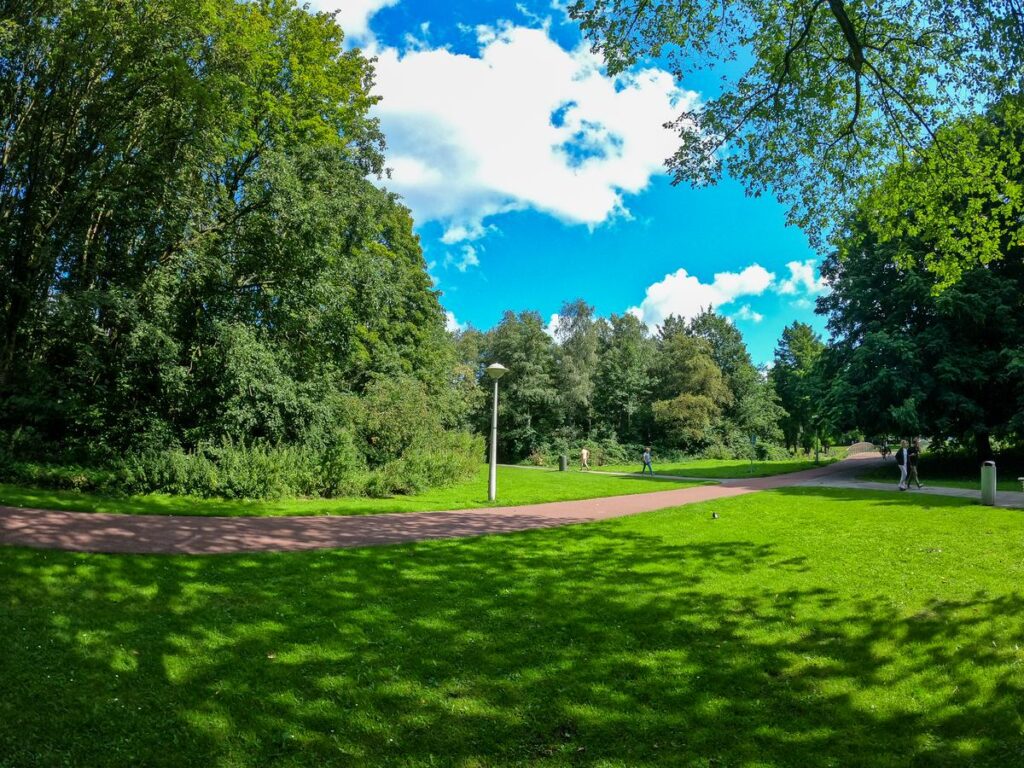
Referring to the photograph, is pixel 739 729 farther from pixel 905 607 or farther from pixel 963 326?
pixel 963 326

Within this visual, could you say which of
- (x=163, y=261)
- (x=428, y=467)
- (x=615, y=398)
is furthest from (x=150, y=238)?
(x=615, y=398)

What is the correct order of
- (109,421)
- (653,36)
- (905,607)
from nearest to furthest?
1. (905,607)
2. (653,36)
3. (109,421)

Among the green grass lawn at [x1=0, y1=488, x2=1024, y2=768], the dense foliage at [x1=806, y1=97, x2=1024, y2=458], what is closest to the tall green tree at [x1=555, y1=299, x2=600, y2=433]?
the dense foliage at [x1=806, y1=97, x2=1024, y2=458]

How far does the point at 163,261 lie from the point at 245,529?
9.73m

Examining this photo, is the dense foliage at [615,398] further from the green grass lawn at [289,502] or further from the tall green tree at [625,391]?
the green grass lawn at [289,502]

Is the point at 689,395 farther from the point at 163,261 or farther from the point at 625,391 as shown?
the point at 163,261

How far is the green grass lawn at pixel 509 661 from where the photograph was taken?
3.42 m

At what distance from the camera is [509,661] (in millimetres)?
4539

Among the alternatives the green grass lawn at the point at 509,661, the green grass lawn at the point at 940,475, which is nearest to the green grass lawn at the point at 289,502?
the green grass lawn at the point at 509,661

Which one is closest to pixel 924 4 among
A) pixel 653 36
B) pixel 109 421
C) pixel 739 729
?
pixel 653 36

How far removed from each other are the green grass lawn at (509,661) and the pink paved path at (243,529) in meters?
0.80

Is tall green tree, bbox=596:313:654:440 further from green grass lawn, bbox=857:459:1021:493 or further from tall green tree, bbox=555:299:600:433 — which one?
green grass lawn, bbox=857:459:1021:493

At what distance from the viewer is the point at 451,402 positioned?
120 feet

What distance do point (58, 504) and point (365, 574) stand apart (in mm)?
7567
